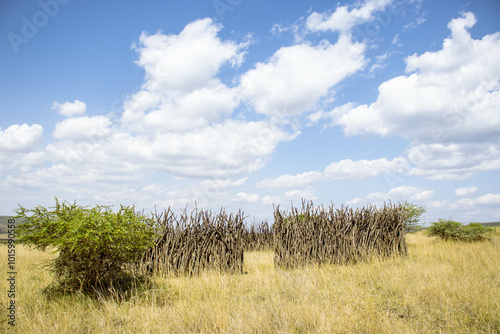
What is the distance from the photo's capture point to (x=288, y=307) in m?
4.36

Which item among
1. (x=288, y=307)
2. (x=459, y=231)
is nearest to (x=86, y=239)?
(x=288, y=307)

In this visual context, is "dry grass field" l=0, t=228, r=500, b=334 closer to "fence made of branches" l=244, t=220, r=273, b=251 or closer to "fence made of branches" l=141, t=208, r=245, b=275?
"fence made of branches" l=141, t=208, r=245, b=275

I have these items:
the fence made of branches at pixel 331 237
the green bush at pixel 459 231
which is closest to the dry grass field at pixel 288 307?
the fence made of branches at pixel 331 237

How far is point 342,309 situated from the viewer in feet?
13.7

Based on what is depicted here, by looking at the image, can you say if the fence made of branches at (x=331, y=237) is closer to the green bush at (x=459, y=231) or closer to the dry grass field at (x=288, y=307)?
the dry grass field at (x=288, y=307)

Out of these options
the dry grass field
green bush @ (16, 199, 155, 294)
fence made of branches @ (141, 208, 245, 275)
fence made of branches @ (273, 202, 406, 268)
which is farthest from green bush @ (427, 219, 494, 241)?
green bush @ (16, 199, 155, 294)

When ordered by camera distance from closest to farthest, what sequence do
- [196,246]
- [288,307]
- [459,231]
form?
[288,307]
[196,246]
[459,231]

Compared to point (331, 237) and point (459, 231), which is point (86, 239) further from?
point (459, 231)

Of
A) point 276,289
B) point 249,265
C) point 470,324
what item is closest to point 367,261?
point 249,265

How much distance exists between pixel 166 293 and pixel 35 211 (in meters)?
2.71

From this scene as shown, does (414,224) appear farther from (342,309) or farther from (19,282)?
(19,282)

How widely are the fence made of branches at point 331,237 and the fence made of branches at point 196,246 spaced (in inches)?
54.8

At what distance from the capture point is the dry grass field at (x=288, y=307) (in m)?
3.82

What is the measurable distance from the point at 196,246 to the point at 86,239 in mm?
3606
